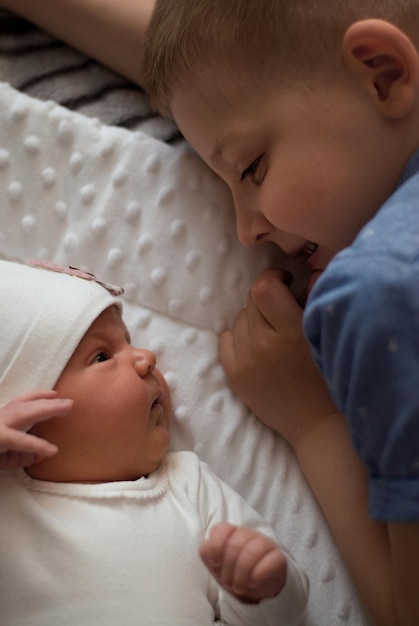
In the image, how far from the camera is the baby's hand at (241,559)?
2.36 feet

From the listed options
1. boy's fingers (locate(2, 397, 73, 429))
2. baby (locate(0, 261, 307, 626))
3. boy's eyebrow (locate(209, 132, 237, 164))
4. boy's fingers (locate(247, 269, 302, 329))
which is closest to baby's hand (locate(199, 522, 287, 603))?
baby (locate(0, 261, 307, 626))

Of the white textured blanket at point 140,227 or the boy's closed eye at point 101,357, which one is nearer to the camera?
the boy's closed eye at point 101,357

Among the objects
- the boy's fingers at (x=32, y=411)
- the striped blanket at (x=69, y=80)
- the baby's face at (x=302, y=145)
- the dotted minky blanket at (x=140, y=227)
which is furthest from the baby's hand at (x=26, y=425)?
the striped blanket at (x=69, y=80)

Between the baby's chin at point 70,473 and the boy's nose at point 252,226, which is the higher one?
the boy's nose at point 252,226

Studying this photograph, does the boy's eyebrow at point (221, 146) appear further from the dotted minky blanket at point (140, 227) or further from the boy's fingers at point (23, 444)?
the boy's fingers at point (23, 444)

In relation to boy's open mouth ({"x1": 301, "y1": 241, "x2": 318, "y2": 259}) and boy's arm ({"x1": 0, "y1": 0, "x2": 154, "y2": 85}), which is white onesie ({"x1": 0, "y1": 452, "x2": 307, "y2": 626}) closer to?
boy's open mouth ({"x1": 301, "y1": 241, "x2": 318, "y2": 259})

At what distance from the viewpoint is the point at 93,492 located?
0.86 m

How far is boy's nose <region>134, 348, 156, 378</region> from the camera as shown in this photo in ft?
2.96

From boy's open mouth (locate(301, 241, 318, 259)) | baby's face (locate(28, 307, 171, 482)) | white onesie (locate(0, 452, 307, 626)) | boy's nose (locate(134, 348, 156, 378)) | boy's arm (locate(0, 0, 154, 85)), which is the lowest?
white onesie (locate(0, 452, 307, 626))

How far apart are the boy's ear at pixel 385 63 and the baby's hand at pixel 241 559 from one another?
1.58ft

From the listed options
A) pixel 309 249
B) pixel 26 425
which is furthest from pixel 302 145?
pixel 26 425

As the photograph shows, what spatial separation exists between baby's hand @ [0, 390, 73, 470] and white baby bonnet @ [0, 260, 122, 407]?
4 centimetres

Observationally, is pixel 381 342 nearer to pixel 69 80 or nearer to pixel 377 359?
pixel 377 359

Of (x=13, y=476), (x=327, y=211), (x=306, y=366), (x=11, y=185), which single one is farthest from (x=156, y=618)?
(x=11, y=185)
